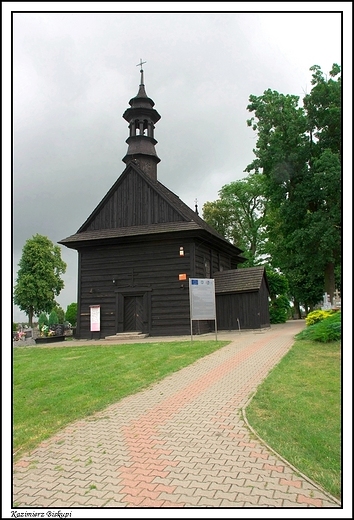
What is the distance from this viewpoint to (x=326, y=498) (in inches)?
152

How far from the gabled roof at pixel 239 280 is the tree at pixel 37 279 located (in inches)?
1467

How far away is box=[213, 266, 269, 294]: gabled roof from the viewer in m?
23.7

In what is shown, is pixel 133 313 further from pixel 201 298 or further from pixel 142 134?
pixel 142 134

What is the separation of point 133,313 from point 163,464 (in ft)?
61.7

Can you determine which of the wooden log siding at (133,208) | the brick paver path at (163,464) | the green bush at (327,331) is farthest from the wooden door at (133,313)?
the brick paver path at (163,464)

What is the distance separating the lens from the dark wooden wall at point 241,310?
2358 cm

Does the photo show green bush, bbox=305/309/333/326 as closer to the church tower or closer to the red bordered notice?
the red bordered notice

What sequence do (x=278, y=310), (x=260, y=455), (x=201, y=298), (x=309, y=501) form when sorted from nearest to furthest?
1. (x=309, y=501)
2. (x=260, y=455)
3. (x=201, y=298)
4. (x=278, y=310)

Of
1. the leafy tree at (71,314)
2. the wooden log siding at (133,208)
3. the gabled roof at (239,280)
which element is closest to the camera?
the wooden log siding at (133,208)

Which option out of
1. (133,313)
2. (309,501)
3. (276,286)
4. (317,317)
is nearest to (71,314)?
(276,286)

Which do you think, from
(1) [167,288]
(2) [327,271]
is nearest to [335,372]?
(1) [167,288]

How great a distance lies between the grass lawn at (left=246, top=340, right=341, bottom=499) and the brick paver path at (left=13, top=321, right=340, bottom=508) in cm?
23

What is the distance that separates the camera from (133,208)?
24.2 meters

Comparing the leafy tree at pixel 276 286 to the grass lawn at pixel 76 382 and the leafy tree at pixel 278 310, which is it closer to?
the leafy tree at pixel 278 310
